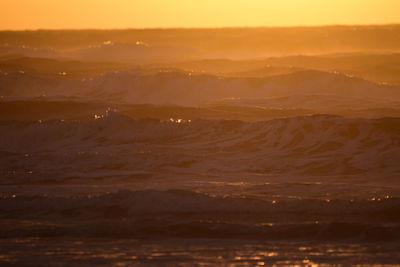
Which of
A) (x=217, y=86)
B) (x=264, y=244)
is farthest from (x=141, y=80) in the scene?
(x=264, y=244)

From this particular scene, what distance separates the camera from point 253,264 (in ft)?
38.0

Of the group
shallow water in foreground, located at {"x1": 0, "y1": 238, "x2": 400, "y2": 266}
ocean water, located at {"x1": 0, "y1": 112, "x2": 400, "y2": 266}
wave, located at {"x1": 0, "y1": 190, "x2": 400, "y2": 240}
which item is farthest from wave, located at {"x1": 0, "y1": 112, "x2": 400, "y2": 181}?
shallow water in foreground, located at {"x1": 0, "y1": 238, "x2": 400, "y2": 266}

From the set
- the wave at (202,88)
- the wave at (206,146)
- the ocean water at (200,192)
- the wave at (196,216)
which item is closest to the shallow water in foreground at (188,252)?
the ocean water at (200,192)

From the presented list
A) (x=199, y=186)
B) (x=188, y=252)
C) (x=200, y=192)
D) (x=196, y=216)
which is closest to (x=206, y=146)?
(x=199, y=186)

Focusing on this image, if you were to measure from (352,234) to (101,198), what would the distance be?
3960mm

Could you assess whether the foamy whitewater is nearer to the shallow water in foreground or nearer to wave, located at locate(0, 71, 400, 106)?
the shallow water in foreground

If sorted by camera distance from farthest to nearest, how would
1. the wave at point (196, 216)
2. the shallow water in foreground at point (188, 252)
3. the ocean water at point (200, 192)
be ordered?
the wave at point (196, 216) < the ocean water at point (200, 192) < the shallow water in foreground at point (188, 252)

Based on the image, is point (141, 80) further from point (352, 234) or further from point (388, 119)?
point (352, 234)

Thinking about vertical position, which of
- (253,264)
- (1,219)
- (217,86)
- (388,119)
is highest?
(217,86)

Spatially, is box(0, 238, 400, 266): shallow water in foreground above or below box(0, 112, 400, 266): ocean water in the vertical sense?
below

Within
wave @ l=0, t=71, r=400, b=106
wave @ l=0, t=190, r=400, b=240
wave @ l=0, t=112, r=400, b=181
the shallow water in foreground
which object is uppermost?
wave @ l=0, t=71, r=400, b=106

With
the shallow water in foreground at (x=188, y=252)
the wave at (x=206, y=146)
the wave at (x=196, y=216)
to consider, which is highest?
the wave at (x=206, y=146)

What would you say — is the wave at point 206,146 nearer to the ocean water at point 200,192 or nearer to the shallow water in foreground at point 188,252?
the ocean water at point 200,192

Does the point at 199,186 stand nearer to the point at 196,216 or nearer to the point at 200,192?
the point at 200,192
